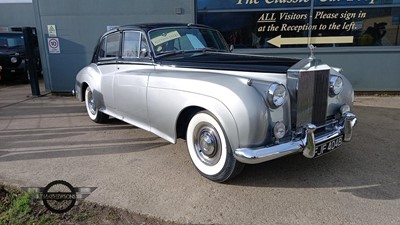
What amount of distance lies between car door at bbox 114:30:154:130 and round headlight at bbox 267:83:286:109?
176cm

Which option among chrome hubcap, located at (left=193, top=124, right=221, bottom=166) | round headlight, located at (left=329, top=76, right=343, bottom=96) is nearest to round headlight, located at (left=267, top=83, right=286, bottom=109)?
chrome hubcap, located at (left=193, top=124, right=221, bottom=166)

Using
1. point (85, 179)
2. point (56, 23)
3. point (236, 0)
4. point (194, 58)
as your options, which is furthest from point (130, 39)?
point (56, 23)

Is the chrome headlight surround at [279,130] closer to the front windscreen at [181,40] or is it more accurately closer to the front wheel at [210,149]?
the front wheel at [210,149]

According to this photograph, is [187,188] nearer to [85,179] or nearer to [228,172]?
[228,172]

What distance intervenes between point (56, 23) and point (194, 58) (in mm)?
5647

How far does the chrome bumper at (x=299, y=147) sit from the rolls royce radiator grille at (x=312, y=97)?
159mm

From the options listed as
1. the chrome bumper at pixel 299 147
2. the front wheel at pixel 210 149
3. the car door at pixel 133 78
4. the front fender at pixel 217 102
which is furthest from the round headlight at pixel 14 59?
the chrome bumper at pixel 299 147

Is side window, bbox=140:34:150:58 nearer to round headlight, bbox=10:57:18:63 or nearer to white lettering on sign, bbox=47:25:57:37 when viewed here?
white lettering on sign, bbox=47:25:57:37

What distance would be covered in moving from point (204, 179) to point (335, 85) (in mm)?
1825

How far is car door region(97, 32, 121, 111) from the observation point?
4977 mm

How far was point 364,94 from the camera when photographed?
7840 mm

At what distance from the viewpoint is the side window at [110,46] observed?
5.04 metres

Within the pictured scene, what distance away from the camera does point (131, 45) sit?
15.3 ft

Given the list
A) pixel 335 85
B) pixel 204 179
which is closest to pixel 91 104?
pixel 204 179
